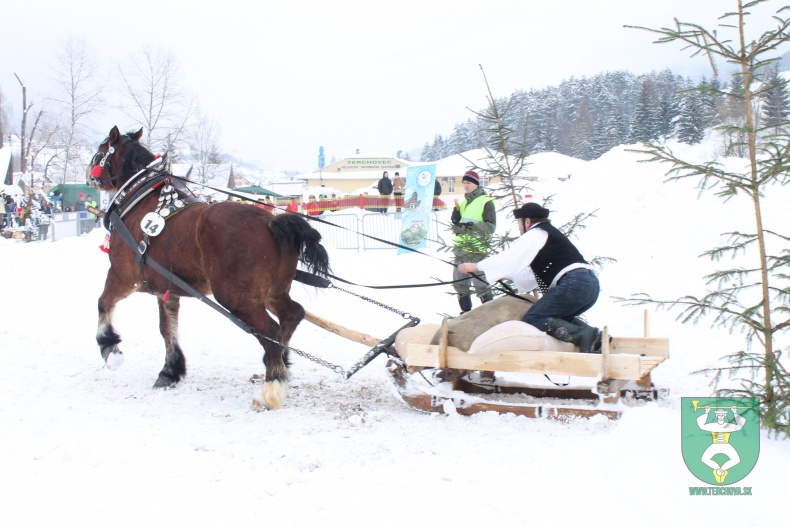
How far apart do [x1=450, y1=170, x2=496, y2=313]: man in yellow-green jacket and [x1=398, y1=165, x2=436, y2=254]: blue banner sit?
6.41 m

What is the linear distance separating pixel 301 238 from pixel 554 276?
1991 mm

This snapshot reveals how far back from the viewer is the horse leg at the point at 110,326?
5.07m

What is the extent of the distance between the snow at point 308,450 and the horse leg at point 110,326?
290mm

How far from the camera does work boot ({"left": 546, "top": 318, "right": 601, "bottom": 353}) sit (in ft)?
13.7

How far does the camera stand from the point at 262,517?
2816 millimetres

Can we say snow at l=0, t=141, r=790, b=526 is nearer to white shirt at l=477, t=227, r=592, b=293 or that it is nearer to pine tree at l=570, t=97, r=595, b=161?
white shirt at l=477, t=227, r=592, b=293

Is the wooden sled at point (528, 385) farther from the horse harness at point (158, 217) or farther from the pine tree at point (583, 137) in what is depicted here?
the pine tree at point (583, 137)

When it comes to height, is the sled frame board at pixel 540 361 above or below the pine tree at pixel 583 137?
below

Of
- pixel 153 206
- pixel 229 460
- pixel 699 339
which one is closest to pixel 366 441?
pixel 229 460

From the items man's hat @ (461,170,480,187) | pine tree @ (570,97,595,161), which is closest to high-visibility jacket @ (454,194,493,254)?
man's hat @ (461,170,480,187)

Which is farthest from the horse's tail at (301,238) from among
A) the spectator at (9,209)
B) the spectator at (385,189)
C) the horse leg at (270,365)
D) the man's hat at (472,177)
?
the spectator at (9,209)

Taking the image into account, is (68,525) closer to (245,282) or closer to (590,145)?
(245,282)

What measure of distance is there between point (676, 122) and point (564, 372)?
154 feet

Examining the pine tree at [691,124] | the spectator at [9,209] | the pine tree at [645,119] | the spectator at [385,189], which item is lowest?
the spectator at [9,209]
